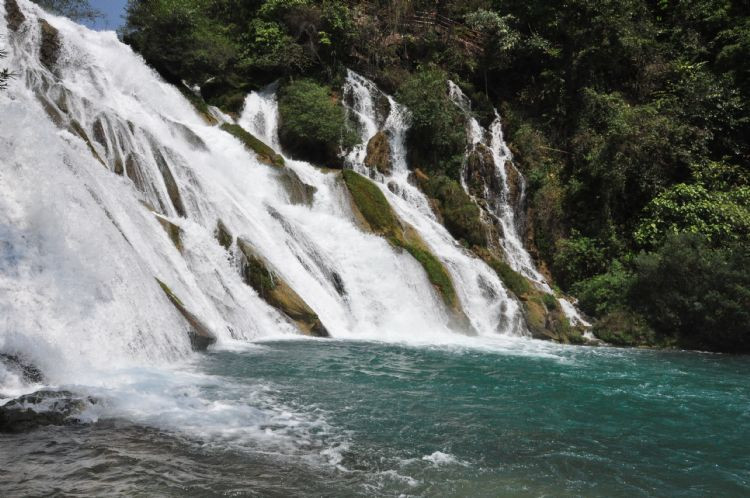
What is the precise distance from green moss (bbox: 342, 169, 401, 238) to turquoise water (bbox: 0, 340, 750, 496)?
798 cm

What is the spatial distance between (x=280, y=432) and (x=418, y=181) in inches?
756

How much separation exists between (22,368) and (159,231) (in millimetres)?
6160

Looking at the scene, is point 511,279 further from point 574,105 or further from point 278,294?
point 574,105

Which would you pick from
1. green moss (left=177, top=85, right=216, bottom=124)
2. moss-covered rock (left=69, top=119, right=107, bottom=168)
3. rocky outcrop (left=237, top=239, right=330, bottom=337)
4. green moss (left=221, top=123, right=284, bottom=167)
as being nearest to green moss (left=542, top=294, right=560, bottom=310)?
rocky outcrop (left=237, top=239, right=330, bottom=337)

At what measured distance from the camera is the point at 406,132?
26.2m

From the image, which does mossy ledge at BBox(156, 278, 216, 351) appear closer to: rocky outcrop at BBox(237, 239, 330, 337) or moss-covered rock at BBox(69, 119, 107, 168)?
rocky outcrop at BBox(237, 239, 330, 337)

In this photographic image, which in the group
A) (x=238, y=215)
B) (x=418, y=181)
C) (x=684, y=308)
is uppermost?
(x=418, y=181)

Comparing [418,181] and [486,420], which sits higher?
[418,181]

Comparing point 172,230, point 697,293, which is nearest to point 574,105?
point 697,293

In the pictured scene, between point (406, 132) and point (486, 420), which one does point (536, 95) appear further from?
point (486, 420)

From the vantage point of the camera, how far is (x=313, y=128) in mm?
24531

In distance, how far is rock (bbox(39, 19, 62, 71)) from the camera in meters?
19.0

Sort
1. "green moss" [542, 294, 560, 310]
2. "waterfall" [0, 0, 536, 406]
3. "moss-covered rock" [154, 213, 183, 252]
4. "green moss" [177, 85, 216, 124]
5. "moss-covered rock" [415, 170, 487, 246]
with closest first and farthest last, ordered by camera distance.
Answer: "waterfall" [0, 0, 536, 406] → "moss-covered rock" [154, 213, 183, 252] → "green moss" [542, 294, 560, 310] → "moss-covered rock" [415, 170, 487, 246] → "green moss" [177, 85, 216, 124]

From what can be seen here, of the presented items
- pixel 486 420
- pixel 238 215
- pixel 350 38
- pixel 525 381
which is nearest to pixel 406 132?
pixel 350 38
